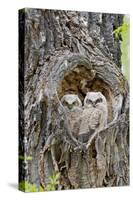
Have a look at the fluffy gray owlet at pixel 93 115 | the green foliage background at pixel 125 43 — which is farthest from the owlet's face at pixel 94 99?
the green foliage background at pixel 125 43

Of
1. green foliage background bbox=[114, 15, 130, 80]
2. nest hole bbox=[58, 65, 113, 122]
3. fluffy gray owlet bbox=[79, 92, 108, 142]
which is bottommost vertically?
fluffy gray owlet bbox=[79, 92, 108, 142]

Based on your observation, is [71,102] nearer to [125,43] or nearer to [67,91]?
[67,91]

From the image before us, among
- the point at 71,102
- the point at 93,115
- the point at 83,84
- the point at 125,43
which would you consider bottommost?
the point at 93,115

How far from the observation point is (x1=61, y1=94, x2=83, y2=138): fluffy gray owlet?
592 centimetres

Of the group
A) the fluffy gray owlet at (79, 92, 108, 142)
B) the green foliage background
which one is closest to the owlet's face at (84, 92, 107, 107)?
the fluffy gray owlet at (79, 92, 108, 142)

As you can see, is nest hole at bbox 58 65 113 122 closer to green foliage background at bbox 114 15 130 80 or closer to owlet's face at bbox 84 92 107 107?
owlet's face at bbox 84 92 107 107

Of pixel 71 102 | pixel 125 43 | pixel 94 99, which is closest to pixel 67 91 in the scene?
pixel 71 102

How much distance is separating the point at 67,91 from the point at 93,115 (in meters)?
0.28

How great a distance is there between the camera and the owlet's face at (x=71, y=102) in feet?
19.4

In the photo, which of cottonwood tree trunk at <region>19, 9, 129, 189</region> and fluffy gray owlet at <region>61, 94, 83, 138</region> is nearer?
cottonwood tree trunk at <region>19, 9, 129, 189</region>

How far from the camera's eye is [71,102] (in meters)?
5.94

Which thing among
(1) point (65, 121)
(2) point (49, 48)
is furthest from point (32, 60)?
(1) point (65, 121)

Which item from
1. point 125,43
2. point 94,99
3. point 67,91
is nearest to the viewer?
point 67,91

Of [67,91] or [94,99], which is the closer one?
[67,91]
